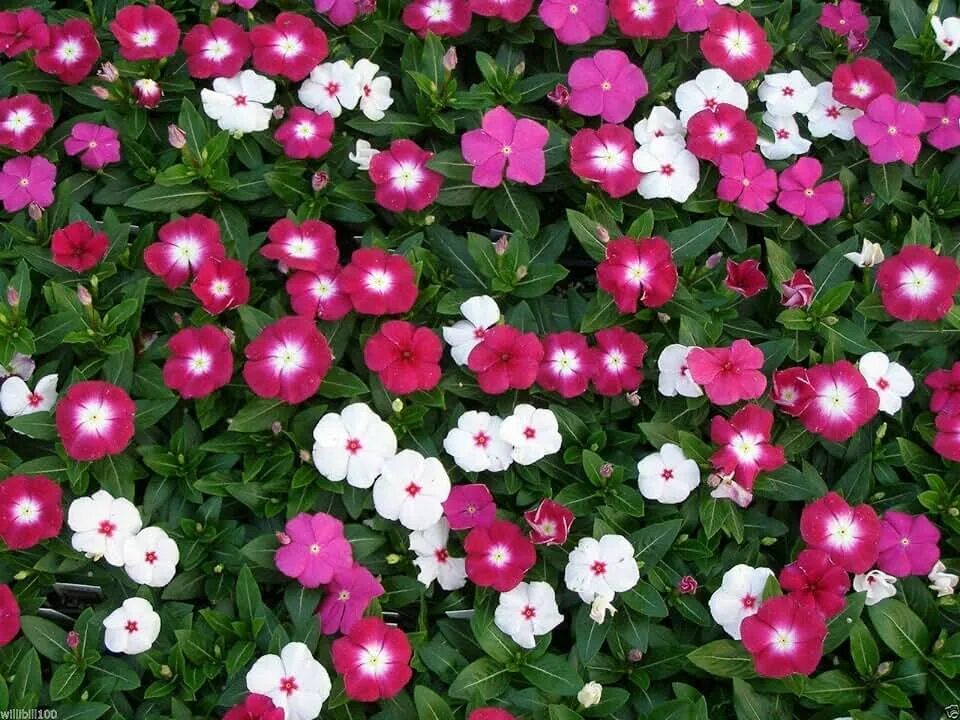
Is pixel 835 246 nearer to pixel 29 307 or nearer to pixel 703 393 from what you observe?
pixel 703 393

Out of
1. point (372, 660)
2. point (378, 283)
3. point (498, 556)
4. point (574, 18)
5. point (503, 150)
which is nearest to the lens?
point (372, 660)

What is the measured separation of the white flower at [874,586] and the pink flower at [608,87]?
61.8 inches

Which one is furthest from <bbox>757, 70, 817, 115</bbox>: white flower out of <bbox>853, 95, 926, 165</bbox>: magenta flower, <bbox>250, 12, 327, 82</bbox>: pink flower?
<bbox>250, 12, 327, 82</bbox>: pink flower

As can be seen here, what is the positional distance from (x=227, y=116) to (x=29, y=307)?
86 centimetres

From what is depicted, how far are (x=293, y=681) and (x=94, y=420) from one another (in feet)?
2.94

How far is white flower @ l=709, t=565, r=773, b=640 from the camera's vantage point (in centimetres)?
250

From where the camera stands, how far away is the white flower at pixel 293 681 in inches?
93.3

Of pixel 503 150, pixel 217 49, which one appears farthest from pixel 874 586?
pixel 217 49

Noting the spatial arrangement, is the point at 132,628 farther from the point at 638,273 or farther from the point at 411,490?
the point at 638,273

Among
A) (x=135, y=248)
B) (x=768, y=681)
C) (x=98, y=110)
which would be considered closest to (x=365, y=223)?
(x=135, y=248)

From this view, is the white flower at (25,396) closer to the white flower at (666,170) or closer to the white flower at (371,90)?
the white flower at (371,90)

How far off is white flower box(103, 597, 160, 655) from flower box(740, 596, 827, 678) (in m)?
1.58

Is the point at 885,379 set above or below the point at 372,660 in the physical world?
above

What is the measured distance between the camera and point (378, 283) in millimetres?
2684
